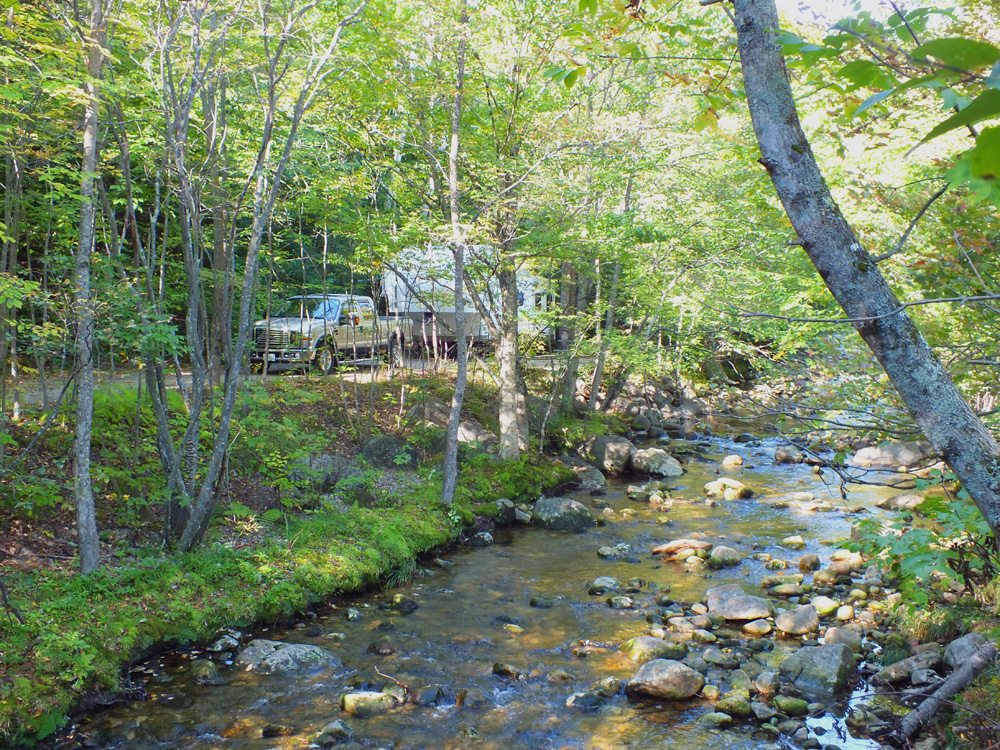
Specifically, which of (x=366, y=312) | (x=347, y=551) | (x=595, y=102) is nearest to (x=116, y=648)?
(x=347, y=551)

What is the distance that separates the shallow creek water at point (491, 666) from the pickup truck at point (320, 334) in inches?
237

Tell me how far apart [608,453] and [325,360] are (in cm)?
682

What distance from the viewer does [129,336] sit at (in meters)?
6.59

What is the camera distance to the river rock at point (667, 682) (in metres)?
6.16

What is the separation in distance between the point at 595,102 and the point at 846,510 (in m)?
10.2

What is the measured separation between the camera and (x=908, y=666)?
6.12m

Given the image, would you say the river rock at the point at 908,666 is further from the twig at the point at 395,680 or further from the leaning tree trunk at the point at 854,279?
the leaning tree trunk at the point at 854,279

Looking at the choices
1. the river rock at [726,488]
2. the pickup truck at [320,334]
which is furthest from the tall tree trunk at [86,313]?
the river rock at [726,488]

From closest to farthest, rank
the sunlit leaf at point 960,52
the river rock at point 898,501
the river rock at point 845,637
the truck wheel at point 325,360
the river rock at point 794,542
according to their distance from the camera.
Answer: the sunlit leaf at point 960,52
the river rock at point 845,637
the river rock at point 794,542
the river rock at point 898,501
the truck wheel at point 325,360

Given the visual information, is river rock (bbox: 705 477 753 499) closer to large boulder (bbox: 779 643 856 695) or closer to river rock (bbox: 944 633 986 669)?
large boulder (bbox: 779 643 856 695)

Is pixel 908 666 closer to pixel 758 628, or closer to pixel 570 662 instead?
pixel 758 628

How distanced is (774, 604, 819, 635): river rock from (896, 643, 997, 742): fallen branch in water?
2.62 meters

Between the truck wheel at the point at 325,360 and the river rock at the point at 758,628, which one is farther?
the truck wheel at the point at 325,360

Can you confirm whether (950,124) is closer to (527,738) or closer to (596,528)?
(527,738)
